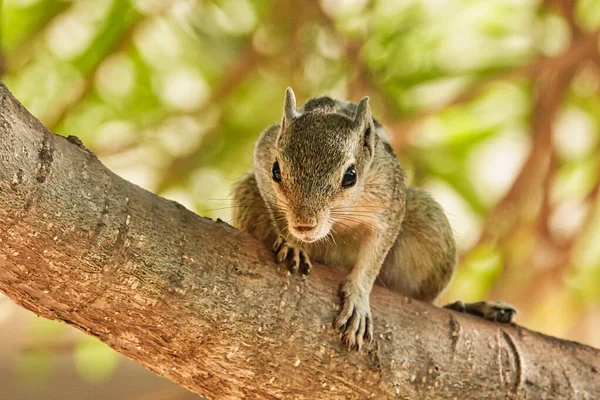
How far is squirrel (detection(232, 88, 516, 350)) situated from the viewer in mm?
1923

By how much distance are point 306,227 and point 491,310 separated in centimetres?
78

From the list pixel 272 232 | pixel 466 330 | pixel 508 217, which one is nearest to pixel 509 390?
pixel 466 330

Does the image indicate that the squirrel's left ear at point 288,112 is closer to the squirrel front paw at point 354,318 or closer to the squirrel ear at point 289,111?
the squirrel ear at point 289,111

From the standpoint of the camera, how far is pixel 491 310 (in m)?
2.32

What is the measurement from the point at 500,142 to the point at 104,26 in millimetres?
2026

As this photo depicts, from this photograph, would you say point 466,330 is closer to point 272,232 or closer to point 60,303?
point 272,232

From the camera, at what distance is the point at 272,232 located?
92.2 inches

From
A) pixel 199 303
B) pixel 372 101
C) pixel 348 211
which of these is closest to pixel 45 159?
pixel 199 303

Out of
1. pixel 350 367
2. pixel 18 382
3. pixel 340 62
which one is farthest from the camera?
pixel 340 62

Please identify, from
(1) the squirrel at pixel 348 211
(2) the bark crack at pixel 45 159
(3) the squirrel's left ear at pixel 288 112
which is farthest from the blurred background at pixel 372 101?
(2) the bark crack at pixel 45 159

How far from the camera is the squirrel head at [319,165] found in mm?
1925

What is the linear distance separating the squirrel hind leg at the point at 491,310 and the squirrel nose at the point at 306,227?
2.32 ft

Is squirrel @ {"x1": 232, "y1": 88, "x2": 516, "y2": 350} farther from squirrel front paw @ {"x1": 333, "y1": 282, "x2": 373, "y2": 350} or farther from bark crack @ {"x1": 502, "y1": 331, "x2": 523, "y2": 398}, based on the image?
bark crack @ {"x1": 502, "y1": 331, "x2": 523, "y2": 398}

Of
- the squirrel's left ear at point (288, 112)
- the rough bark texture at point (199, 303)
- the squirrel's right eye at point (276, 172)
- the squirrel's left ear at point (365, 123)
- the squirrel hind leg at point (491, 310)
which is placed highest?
the squirrel's left ear at point (365, 123)
